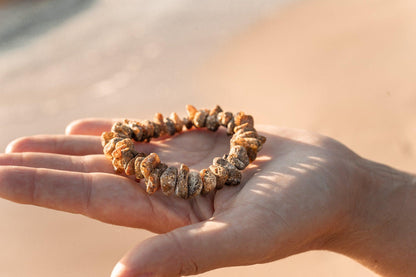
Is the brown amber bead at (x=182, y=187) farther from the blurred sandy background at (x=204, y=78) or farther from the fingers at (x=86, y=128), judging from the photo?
the fingers at (x=86, y=128)

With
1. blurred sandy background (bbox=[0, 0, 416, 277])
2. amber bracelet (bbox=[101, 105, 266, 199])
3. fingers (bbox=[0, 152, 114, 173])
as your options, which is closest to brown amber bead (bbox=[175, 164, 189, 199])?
amber bracelet (bbox=[101, 105, 266, 199])

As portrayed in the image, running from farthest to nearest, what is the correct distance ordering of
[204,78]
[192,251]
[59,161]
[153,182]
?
[204,78]
[59,161]
[153,182]
[192,251]

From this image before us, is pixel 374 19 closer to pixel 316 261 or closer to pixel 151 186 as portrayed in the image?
pixel 316 261

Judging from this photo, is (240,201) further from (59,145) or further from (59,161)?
(59,145)

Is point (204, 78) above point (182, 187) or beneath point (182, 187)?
above

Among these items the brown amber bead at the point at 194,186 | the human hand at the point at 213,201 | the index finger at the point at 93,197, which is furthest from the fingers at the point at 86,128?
the brown amber bead at the point at 194,186

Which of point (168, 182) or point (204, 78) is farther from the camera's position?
point (204, 78)

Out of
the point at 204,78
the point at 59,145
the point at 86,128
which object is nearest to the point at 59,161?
the point at 59,145
